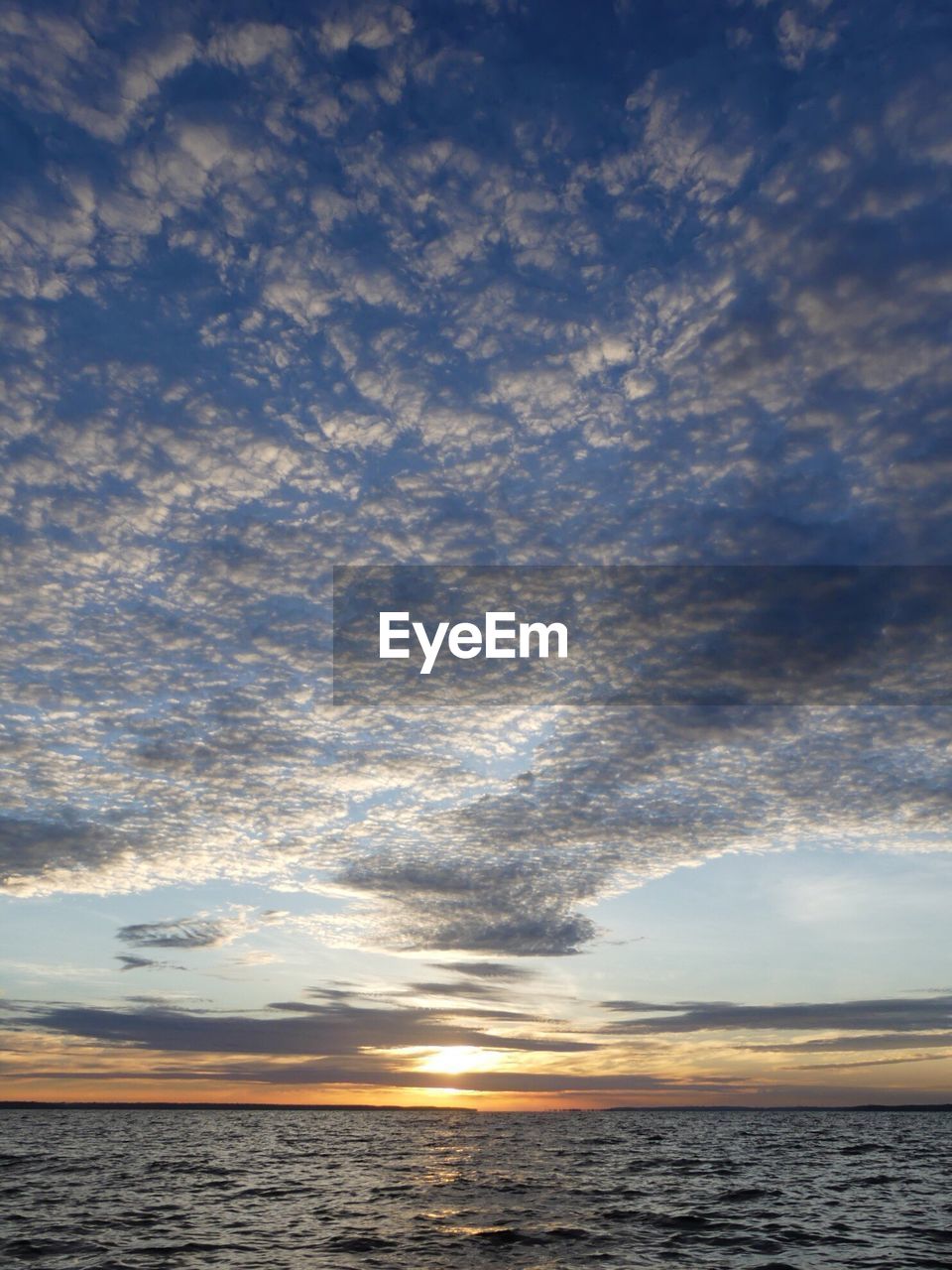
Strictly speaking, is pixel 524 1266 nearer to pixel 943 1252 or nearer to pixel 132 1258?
pixel 132 1258

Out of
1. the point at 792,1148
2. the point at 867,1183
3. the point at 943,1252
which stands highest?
the point at 943,1252

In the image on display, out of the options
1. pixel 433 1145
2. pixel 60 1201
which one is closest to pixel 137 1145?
pixel 433 1145

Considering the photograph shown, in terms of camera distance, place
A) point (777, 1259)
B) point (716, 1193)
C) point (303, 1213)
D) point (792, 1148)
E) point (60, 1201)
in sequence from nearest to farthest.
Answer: point (777, 1259) → point (303, 1213) → point (60, 1201) → point (716, 1193) → point (792, 1148)

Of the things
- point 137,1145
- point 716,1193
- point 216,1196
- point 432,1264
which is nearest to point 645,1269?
point 432,1264

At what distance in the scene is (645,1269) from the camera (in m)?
27.7

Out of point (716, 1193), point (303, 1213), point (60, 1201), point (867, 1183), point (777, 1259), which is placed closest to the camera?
point (777, 1259)

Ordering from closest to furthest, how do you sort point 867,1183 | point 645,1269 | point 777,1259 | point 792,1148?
point 645,1269 < point 777,1259 < point 867,1183 < point 792,1148

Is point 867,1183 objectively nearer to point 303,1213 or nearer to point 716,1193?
point 716,1193

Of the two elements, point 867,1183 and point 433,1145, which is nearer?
point 867,1183

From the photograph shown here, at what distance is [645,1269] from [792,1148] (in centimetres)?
7925

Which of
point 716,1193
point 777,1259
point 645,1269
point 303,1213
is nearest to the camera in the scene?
point 645,1269

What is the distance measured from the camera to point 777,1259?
29906mm

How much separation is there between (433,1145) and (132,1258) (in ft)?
245

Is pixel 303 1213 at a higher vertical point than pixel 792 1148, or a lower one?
higher
